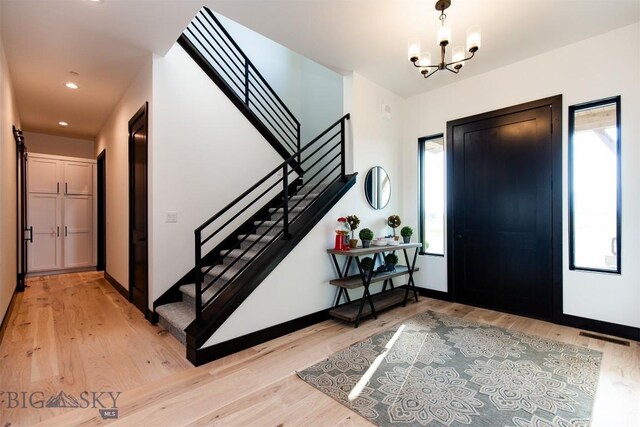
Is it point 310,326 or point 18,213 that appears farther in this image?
point 18,213

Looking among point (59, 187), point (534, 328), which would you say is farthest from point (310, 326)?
point (59, 187)

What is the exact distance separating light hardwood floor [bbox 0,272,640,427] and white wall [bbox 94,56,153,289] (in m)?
1.37

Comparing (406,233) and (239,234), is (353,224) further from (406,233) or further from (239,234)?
(239,234)

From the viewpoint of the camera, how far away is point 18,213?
445cm

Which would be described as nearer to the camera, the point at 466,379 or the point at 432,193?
the point at 466,379

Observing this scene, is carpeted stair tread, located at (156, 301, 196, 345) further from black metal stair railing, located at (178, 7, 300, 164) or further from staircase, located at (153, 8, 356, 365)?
black metal stair railing, located at (178, 7, 300, 164)

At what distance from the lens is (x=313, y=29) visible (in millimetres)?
3018

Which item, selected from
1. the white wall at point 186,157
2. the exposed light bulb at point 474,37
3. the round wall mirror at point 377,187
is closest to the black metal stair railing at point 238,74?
the white wall at point 186,157

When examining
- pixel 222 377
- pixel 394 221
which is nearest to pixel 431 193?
pixel 394 221

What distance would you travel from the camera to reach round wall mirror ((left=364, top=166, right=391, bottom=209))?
13.7 feet

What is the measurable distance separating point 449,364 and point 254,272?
6.12 ft

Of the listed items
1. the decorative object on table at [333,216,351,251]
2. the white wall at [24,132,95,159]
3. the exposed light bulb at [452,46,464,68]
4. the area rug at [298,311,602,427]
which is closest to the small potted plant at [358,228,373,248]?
the decorative object on table at [333,216,351,251]

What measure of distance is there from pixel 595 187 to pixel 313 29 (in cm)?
341

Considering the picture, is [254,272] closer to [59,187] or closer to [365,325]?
[365,325]
